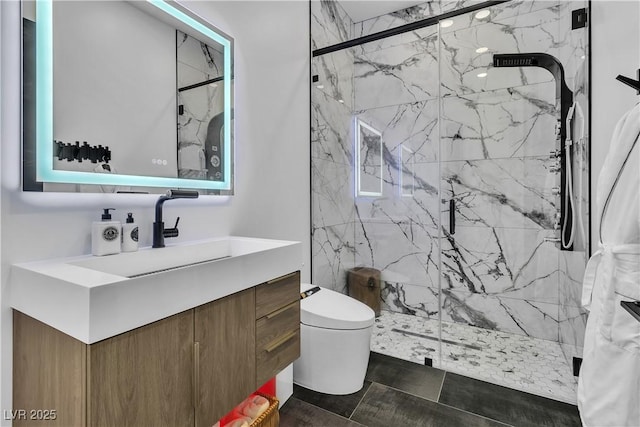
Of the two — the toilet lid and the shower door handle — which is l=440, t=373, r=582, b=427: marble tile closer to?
the toilet lid

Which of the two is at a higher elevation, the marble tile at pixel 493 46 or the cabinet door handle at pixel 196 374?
the marble tile at pixel 493 46

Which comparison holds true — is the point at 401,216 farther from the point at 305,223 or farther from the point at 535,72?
the point at 535,72

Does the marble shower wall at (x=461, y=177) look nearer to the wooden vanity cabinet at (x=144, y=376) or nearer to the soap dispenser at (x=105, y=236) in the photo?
the soap dispenser at (x=105, y=236)

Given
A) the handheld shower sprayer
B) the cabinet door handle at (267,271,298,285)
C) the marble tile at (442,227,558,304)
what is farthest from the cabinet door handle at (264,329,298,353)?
the handheld shower sprayer

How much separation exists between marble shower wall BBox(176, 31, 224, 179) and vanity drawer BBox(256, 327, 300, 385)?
2.83ft

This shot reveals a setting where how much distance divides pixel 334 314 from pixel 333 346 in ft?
0.59

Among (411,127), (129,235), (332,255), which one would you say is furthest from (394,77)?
(129,235)

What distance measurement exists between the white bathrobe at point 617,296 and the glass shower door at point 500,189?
1090mm

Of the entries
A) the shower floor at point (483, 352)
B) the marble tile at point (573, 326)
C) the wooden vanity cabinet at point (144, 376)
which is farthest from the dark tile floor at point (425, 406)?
the wooden vanity cabinet at point (144, 376)

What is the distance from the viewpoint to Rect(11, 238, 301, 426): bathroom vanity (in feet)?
2.34

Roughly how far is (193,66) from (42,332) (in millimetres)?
1243

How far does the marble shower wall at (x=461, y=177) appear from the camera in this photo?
7.83 ft

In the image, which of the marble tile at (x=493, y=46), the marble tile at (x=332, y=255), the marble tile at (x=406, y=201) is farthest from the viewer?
the marble tile at (x=406, y=201)

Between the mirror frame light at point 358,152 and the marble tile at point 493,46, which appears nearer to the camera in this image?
the marble tile at point 493,46
